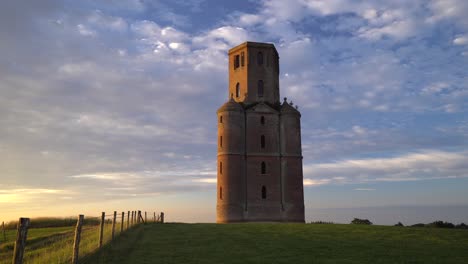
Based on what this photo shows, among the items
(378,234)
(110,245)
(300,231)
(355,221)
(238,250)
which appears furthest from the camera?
(355,221)

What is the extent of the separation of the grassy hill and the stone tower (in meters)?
18.5

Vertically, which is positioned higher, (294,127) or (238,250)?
(294,127)

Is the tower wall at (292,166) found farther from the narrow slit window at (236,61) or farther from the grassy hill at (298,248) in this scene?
the grassy hill at (298,248)

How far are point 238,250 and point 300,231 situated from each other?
291 inches

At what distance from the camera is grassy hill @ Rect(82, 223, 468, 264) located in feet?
40.9

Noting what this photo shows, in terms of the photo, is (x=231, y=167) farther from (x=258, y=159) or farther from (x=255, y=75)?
(x=255, y=75)

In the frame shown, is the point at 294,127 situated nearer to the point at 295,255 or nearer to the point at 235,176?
the point at 235,176

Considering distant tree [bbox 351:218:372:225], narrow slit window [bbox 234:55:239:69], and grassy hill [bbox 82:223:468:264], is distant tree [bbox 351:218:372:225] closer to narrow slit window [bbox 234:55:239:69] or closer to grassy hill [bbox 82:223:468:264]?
grassy hill [bbox 82:223:468:264]

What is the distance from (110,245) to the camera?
1558 cm

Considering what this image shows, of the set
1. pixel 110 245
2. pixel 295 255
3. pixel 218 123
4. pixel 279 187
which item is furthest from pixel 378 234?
pixel 218 123

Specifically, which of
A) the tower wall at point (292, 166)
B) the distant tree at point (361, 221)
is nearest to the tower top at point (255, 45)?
the tower wall at point (292, 166)

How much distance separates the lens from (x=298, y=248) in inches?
576

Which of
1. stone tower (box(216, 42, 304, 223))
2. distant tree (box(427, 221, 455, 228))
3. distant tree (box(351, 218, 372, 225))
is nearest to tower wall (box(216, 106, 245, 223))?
stone tower (box(216, 42, 304, 223))

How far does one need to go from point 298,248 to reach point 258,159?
82.5 feet
